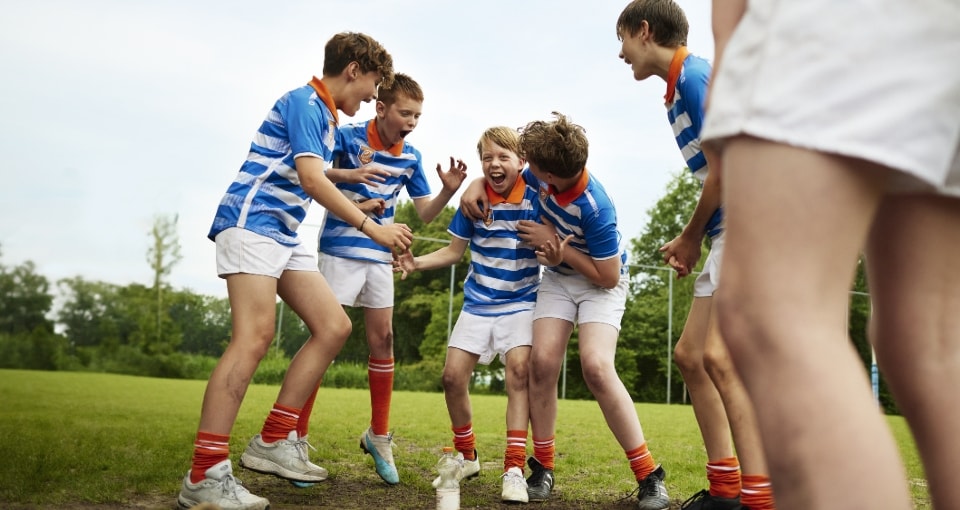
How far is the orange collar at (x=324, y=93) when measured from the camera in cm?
371

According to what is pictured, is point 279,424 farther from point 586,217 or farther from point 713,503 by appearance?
point 713,503

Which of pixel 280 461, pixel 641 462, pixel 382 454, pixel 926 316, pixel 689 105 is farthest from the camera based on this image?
pixel 382 454

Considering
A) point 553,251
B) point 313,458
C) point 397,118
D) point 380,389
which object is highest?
point 397,118

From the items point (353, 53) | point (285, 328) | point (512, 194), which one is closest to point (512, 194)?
point (512, 194)

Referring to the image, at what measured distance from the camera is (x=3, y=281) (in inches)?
991

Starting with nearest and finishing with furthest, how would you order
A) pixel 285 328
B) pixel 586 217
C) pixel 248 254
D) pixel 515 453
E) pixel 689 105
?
pixel 689 105
pixel 248 254
pixel 515 453
pixel 586 217
pixel 285 328

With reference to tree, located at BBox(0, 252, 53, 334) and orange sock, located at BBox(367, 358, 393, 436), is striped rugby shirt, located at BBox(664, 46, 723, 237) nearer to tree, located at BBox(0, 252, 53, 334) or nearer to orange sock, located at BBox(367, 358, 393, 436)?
orange sock, located at BBox(367, 358, 393, 436)

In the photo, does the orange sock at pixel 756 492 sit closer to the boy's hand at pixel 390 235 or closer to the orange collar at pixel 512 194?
the boy's hand at pixel 390 235

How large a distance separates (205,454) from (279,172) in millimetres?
1179

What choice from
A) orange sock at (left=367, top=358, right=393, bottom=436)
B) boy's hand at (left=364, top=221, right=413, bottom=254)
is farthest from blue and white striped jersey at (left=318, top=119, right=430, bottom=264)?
boy's hand at (left=364, top=221, right=413, bottom=254)

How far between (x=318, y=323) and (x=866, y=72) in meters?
3.01

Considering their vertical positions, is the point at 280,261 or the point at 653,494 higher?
the point at 280,261

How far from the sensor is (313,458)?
4.88 metres

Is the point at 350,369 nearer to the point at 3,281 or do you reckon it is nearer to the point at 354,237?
the point at 3,281
